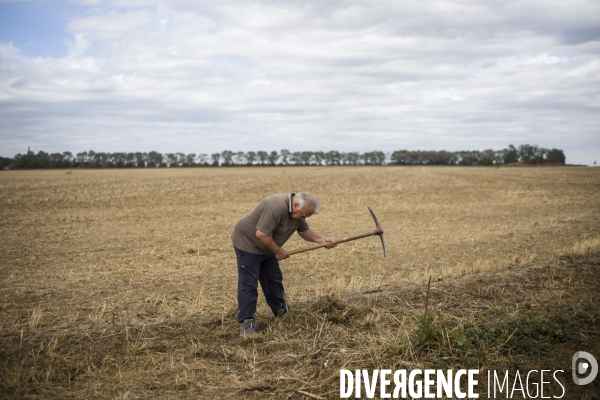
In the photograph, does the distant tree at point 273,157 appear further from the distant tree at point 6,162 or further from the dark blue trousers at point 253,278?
the dark blue trousers at point 253,278

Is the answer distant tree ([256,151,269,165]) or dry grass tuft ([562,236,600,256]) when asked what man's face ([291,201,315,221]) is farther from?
distant tree ([256,151,269,165])

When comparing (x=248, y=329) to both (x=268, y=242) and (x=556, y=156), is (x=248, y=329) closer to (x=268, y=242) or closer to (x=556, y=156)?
(x=268, y=242)

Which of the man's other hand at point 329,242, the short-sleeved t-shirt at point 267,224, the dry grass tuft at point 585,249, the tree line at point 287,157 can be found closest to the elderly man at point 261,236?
the short-sleeved t-shirt at point 267,224

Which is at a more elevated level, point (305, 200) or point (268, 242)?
point (305, 200)

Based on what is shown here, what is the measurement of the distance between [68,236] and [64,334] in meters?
9.55

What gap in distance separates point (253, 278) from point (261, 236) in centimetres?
68

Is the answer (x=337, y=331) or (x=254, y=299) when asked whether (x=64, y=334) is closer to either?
(x=254, y=299)

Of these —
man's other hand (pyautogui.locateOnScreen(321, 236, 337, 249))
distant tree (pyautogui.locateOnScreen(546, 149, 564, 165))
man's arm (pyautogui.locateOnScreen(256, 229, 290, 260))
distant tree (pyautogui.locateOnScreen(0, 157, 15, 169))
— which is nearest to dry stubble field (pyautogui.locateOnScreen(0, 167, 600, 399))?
man's other hand (pyautogui.locateOnScreen(321, 236, 337, 249))

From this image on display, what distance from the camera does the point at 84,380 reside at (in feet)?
15.6

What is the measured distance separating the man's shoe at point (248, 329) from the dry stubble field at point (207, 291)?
0.16 metres

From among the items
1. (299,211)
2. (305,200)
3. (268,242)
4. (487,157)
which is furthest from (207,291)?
(487,157)

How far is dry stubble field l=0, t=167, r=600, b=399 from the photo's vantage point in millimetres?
4820

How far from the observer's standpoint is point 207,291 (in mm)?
8352

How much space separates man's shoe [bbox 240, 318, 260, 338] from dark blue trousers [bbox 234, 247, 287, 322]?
0.19 ft
